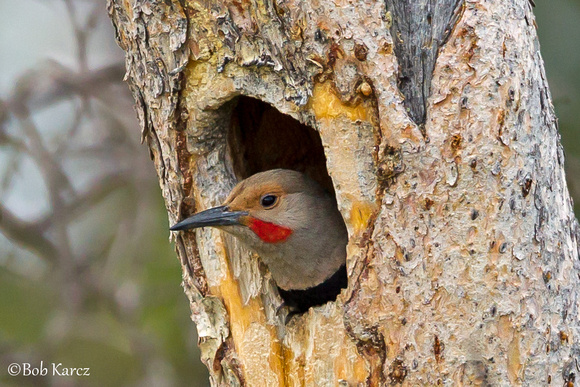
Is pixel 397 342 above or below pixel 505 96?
below

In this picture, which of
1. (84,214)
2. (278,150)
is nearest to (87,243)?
(84,214)

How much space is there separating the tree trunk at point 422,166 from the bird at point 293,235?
464mm

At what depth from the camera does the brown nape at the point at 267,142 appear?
12.7ft

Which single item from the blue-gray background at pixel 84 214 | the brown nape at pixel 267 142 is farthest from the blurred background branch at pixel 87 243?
the brown nape at pixel 267 142

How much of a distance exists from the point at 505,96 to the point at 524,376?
104cm

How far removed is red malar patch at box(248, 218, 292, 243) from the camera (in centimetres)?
356

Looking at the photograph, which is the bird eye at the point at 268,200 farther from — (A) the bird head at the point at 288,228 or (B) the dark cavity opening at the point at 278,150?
(B) the dark cavity opening at the point at 278,150

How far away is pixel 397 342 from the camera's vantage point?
2842 mm

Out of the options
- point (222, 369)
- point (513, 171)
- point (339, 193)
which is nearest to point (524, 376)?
point (513, 171)

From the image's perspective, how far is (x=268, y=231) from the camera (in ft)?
11.8

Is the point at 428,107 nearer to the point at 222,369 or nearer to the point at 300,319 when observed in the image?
the point at 300,319

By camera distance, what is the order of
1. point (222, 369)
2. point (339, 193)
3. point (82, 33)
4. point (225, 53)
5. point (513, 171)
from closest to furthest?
point (513, 171) < point (339, 193) < point (225, 53) < point (222, 369) < point (82, 33)

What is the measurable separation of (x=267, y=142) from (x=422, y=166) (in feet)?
4.97

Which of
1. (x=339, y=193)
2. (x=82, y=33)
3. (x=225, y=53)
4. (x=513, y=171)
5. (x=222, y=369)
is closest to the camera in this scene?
(x=513, y=171)
